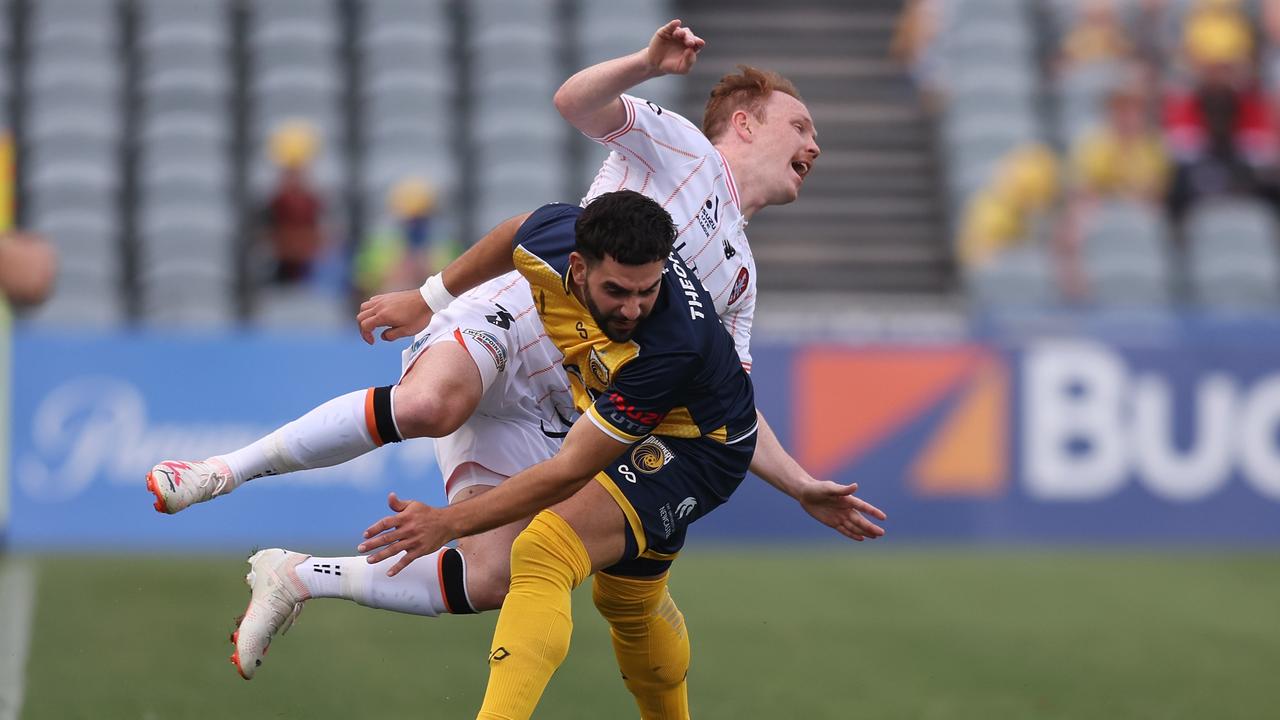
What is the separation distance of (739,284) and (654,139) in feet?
1.84

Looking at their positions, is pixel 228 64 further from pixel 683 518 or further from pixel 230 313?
pixel 683 518

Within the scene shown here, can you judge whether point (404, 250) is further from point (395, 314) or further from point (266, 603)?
point (266, 603)

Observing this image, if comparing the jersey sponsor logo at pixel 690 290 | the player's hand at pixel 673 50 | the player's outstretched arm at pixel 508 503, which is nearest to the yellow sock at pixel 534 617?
the player's outstretched arm at pixel 508 503

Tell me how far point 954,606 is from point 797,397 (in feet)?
9.23

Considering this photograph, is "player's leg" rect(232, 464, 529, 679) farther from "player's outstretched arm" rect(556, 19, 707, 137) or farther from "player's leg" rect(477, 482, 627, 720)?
"player's outstretched arm" rect(556, 19, 707, 137)

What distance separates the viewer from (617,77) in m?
5.04

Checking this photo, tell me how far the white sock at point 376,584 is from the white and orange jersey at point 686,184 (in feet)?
4.18

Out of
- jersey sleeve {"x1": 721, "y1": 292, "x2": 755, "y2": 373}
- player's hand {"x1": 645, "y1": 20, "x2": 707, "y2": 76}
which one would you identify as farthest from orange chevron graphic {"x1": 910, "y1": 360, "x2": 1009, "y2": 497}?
player's hand {"x1": 645, "y1": 20, "x2": 707, "y2": 76}

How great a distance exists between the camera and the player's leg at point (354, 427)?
16.6 ft

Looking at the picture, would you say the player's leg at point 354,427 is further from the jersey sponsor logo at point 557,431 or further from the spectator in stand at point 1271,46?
the spectator in stand at point 1271,46

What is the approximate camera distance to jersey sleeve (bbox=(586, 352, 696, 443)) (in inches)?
184

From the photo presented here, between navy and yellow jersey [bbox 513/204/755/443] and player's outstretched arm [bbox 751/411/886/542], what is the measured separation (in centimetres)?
40

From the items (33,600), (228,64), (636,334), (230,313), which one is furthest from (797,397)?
(636,334)

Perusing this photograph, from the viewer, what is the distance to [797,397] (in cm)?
1223
